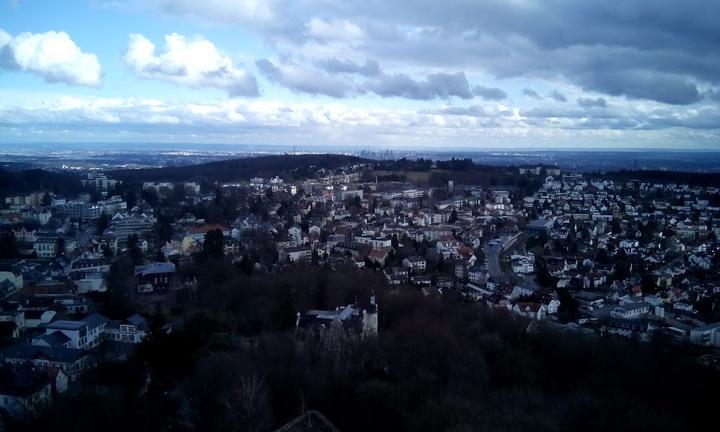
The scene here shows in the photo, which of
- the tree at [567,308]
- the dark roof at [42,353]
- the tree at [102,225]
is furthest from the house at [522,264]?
the tree at [102,225]

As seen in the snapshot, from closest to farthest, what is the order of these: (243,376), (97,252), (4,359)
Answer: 1. (243,376)
2. (4,359)
3. (97,252)

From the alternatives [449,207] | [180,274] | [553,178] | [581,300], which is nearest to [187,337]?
[180,274]

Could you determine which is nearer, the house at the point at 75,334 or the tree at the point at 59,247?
the house at the point at 75,334

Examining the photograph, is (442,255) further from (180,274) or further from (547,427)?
(547,427)

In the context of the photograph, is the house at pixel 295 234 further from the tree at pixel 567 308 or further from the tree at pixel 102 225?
the tree at pixel 567 308

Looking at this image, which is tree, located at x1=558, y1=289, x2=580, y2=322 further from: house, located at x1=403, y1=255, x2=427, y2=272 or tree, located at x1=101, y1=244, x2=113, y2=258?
tree, located at x1=101, y1=244, x2=113, y2=258

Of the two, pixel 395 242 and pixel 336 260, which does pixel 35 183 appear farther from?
pixel 336 260

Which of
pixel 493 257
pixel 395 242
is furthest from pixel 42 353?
pixel 493 257
